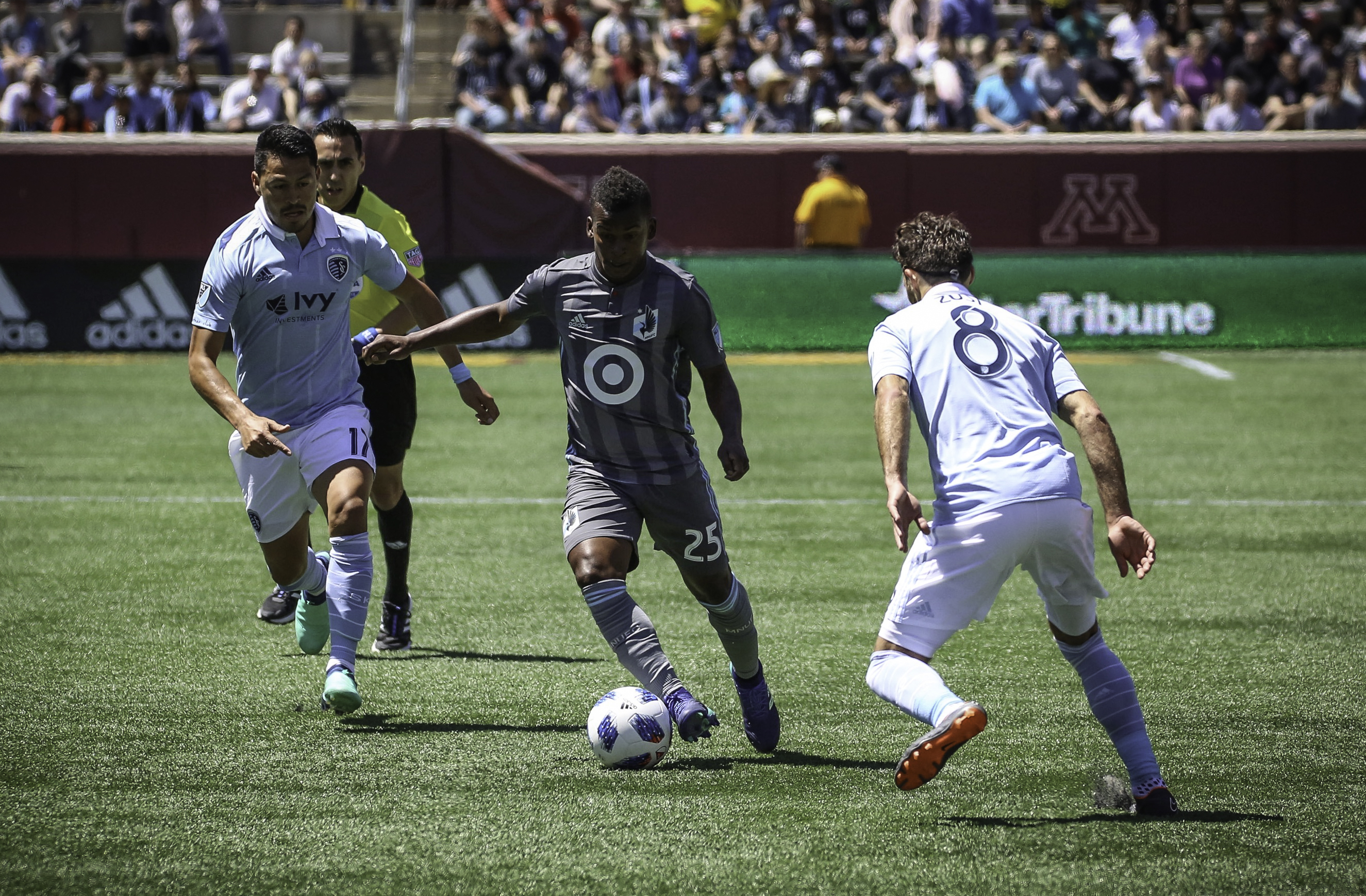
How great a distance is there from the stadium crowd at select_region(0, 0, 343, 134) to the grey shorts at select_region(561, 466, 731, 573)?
18.9 metres

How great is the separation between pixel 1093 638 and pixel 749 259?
15313mm

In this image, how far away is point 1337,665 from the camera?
23.1ft

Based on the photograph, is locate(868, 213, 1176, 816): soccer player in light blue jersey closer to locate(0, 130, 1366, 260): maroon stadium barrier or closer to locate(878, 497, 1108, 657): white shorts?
locate(878, 497, 1108, 657): white shorts

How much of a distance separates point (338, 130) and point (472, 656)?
2.50 metres


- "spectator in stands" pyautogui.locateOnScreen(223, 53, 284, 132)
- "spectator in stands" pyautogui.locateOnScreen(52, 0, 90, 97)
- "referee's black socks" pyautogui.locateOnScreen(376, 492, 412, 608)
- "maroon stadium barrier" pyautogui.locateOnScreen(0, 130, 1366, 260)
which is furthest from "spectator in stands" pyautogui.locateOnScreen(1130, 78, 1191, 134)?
"referee's black socks" pyautogui.locateOnScreen(376, 492, 412, 608)

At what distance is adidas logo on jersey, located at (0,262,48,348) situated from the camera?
1955 centimetres

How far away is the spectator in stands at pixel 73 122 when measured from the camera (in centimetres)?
2298

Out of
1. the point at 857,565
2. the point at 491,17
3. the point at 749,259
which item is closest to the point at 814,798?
the point at 857,565

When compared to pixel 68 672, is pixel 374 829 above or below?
above

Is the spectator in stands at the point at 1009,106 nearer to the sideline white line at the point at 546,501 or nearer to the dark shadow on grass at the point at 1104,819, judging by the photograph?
the sideline white line at the point at 546,501

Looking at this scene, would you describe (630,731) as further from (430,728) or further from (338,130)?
(338,130)

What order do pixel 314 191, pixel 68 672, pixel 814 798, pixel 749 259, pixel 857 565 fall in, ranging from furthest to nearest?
pixel 749 259
pixel 857 565
pixel 68 672
pixel 314 191
pixel 814 798

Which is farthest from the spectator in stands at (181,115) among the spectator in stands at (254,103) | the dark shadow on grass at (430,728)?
the dark shadow on grass at (430,728)

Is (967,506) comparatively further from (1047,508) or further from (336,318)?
(336,318)
